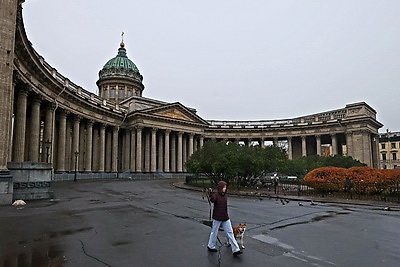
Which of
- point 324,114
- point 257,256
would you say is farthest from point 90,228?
point 324,114

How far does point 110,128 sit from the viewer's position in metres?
50.7

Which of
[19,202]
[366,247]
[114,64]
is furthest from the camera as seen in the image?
[114,64]

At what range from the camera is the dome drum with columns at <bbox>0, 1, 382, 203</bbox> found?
2234cm

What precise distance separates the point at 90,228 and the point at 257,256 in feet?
16.7

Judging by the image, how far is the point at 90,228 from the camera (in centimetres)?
829

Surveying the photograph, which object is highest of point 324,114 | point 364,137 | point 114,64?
point 114,64

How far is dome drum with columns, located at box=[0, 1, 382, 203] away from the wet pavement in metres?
6.43

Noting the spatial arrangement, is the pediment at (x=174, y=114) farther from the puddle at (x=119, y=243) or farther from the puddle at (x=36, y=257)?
the puddle at (x=36, y=257)

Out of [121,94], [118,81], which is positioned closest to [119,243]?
[121,94]

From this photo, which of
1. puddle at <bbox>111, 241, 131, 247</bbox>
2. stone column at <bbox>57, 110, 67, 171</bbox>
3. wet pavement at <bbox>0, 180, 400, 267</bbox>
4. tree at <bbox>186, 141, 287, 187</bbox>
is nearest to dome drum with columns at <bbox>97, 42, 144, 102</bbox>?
stone column at <bbox>57, 110, 67, 171</bbox>

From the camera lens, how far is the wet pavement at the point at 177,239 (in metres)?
5.62

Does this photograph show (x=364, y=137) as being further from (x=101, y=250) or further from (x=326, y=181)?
(x=101, y=250)

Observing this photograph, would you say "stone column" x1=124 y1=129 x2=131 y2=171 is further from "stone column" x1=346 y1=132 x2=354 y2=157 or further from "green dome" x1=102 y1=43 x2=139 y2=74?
"stone column" x1=346 y1=132 x2=354 y2=157

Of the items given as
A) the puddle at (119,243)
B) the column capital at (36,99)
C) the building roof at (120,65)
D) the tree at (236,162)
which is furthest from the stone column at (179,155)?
the puddle at (119,243)
